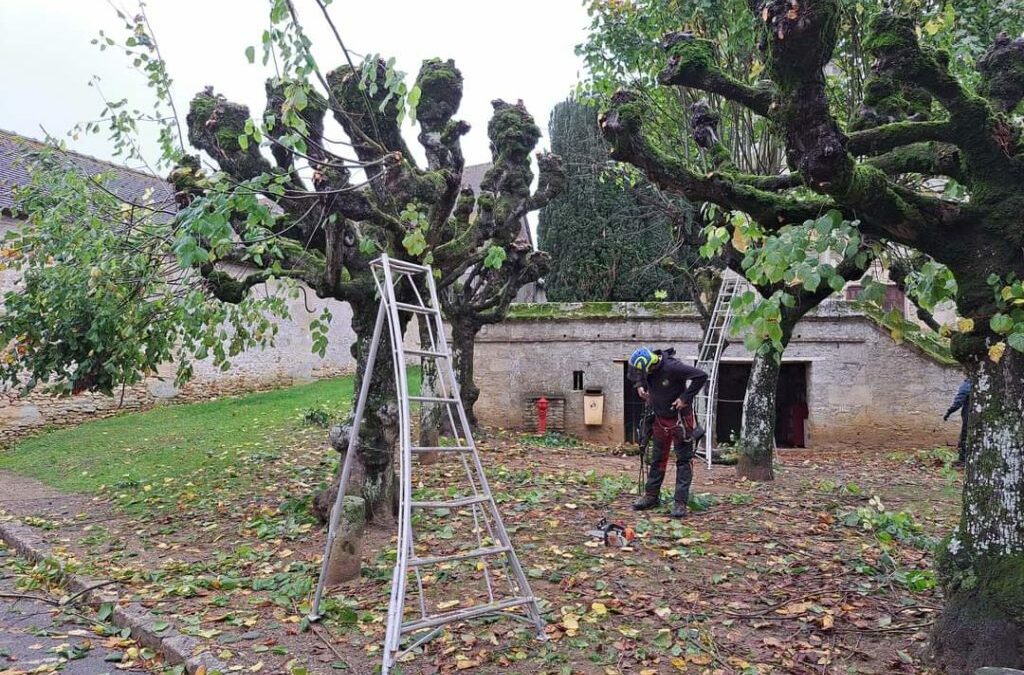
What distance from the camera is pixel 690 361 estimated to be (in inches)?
517

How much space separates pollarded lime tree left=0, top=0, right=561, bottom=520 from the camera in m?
6.30

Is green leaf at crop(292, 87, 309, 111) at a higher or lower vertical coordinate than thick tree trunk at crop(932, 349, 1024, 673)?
higher

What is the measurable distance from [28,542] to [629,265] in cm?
1603

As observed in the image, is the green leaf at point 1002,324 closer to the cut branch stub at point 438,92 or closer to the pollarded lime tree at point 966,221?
the pollarded lime tree at point 966,221

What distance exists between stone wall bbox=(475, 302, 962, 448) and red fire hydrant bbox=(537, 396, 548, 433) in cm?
23

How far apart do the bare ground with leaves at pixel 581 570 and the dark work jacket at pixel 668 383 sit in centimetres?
111

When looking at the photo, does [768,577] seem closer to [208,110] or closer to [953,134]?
[953,134]

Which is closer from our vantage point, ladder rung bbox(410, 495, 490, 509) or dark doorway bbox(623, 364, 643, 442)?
ladder rung bbox(410, 495, 490, 509)

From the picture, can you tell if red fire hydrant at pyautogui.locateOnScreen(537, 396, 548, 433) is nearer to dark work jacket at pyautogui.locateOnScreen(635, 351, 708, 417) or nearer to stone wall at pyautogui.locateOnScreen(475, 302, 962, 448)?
stone wall at pyautogui.locateOnScreen(475, 302, 962, 448)

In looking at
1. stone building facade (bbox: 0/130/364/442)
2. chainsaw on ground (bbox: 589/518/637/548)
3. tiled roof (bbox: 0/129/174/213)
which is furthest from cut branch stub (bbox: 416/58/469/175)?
stone building facade (bbox: 0/130/364/442)

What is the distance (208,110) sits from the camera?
24.5 ft

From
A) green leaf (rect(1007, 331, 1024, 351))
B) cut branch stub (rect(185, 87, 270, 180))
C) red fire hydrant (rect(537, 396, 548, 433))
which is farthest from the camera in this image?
red fire hydrant (rect(537, 396, 548, 433))

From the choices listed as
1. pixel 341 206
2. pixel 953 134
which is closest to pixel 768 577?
pixel 953 134

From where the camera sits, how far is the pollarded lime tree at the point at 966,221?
11.7ft
